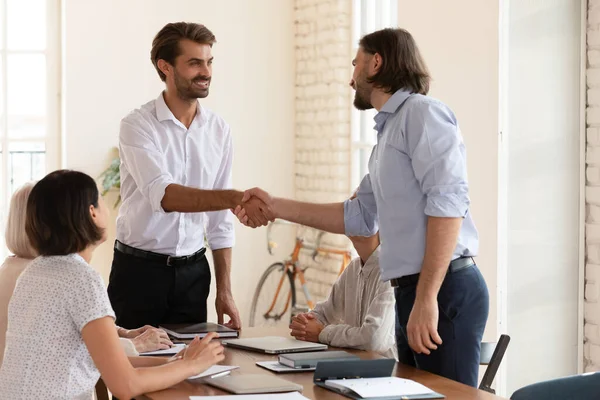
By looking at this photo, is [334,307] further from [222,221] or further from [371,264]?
[222,221]

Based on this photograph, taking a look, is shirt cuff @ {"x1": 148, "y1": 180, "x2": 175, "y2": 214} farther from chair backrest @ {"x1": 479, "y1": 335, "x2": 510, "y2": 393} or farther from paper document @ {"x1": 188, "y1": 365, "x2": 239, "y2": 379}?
chair backrest @ {"x1": 479, "y1": 335, "x2": 510, "y2": 393}

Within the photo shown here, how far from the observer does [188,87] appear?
357 centimetres

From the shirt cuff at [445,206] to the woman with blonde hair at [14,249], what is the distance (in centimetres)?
118

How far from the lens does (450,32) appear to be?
4.34 meters

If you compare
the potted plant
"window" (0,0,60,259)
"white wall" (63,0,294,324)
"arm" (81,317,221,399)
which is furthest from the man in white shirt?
"window" (0,0,60,259)

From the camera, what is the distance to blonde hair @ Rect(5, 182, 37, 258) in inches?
105

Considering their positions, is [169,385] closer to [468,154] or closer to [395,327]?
[395,327]

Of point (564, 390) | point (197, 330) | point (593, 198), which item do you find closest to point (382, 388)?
point (564, 390)

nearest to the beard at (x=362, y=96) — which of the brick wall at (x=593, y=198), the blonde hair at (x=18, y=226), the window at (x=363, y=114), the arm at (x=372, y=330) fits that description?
the arm at (x=372, y=330)

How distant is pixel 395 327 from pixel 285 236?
3.72m

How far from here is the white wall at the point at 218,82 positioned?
19.1 ft

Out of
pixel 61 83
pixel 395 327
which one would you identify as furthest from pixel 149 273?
pixel 61 83

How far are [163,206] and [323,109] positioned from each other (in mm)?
3020

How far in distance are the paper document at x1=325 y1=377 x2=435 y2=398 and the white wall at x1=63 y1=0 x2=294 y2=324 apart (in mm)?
3768
